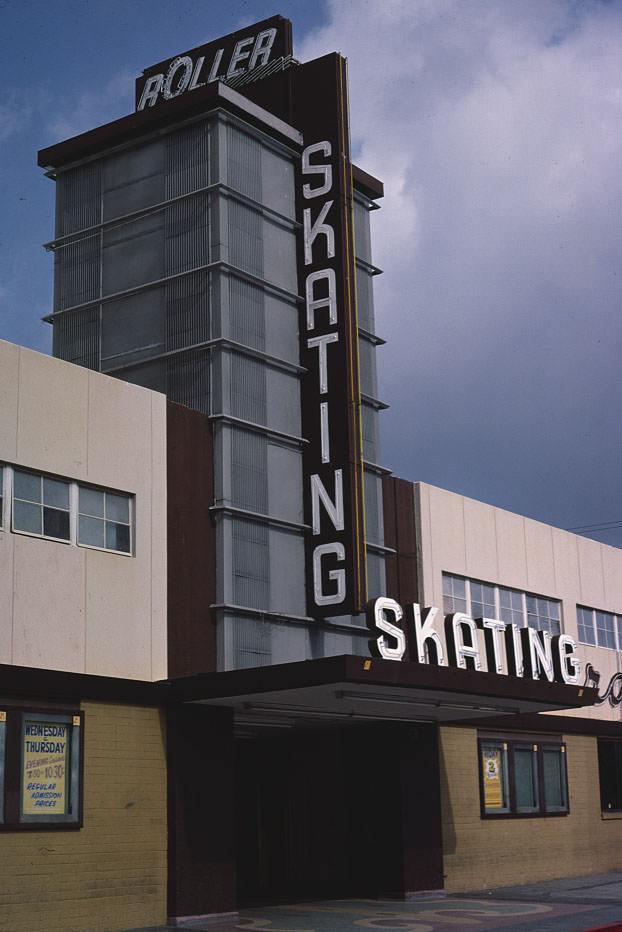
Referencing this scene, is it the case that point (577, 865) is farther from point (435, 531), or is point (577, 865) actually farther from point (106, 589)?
point (106, 589)

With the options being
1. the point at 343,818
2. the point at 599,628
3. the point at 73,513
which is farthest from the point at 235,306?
Answer: the point at 599,628

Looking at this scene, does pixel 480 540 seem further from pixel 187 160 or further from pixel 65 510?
pixel 65 510

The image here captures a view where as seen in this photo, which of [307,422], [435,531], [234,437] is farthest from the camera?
[435,531]

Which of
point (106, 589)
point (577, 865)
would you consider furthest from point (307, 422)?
point (577, 865)

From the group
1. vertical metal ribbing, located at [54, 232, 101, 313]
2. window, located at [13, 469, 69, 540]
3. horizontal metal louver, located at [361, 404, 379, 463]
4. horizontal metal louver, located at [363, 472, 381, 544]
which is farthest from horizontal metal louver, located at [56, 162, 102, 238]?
window, located at [13, 469, 69, 540]

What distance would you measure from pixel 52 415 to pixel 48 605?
3.34 metres

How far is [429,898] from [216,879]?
681 cm

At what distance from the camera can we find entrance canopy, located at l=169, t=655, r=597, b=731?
20.7m

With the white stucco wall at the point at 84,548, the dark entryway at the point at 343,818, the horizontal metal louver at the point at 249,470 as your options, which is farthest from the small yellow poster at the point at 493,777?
the white stucco wall at the point at 84,548

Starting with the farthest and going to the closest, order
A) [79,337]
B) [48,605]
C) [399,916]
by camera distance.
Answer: [79,337] → [399,916] → [48,605]

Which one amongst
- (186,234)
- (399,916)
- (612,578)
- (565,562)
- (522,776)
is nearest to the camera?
(399,916)

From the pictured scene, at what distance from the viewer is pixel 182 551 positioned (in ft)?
76.8

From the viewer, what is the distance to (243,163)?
89.0ft

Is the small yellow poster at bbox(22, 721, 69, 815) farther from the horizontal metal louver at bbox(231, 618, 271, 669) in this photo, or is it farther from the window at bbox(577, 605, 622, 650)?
the window at bbox(577, 605, 622, 650)
